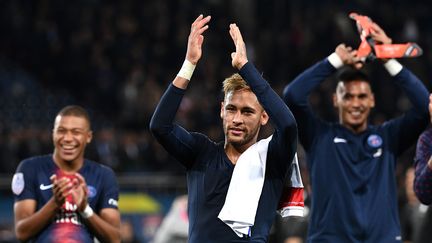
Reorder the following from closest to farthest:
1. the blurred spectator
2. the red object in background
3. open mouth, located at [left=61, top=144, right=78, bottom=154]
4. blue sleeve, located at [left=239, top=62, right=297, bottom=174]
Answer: blue sleeve, located at [left=239, top=62, right=297, bottom=174] → open mouth, located at [left=61, top=144, right=78, bottom=154] → the red object in background → the blurred spectator

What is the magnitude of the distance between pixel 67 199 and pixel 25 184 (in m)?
0.35

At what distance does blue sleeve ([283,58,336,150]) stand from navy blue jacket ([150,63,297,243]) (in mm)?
1481

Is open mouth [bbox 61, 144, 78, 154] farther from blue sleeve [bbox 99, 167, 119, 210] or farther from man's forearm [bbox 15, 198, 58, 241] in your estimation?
man's forearm [bbox 15, 198, 58, 241]

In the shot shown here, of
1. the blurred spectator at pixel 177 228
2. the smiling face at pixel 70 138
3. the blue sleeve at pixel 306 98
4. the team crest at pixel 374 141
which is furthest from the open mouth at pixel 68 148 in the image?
the blurred spectator at pixel 177 228

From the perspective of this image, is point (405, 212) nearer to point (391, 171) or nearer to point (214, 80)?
point (391, 171)

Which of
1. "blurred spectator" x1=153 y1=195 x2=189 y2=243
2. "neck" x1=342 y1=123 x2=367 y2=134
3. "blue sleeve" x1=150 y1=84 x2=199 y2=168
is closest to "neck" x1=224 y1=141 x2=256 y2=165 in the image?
"blue sleeve" x1=150 y1=84 x2=199 y2=168

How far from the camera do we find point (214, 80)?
18.3m

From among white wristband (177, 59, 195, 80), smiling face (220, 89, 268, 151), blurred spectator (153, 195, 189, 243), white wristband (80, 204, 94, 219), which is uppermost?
white wristband (177, 59, 195, 80)

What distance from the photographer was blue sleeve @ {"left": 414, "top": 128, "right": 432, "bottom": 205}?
18.7 feet

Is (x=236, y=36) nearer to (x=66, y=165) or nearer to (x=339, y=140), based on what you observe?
(x=339, y=140)

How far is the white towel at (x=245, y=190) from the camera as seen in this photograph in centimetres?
459

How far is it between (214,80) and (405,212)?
33.9 ft

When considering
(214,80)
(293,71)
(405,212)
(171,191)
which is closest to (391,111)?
(293,71)

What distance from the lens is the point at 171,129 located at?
4.72 meters
